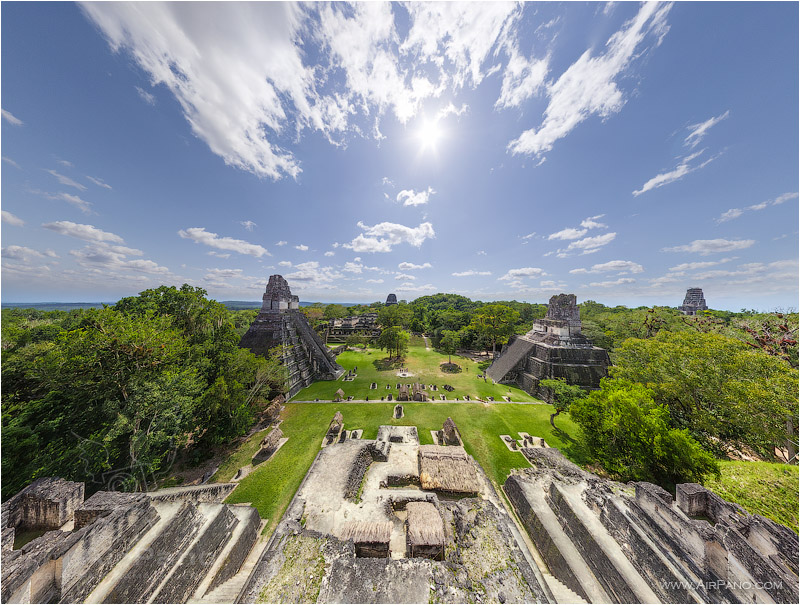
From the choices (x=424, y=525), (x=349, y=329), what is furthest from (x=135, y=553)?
(x=349, y=329)

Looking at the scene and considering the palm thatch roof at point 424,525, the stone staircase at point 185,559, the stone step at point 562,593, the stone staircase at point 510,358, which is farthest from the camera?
the stone staircase at point 510,358

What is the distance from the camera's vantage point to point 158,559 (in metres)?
6.62

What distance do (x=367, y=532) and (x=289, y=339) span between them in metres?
17.9

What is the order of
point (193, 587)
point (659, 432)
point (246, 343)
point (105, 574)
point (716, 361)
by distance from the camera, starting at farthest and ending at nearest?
point (246, 343) → point (716, 361) → point (659, 432) → point (193, 587) → point (105, 574)

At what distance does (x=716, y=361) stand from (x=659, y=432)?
7.26 m

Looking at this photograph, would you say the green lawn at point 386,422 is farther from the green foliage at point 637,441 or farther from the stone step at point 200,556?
the green foliage at point 637,441

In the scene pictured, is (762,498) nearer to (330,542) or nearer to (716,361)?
(716,361)

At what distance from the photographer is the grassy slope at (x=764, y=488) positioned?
818 centimetres

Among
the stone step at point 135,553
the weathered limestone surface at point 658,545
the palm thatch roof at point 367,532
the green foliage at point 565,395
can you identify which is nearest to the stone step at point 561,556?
the weathered limestone surface at point 658,545

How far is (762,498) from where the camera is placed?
8727mm

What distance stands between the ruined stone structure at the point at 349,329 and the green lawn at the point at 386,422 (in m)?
24.3

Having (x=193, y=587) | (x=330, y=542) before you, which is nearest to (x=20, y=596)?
(x=193, y=587)

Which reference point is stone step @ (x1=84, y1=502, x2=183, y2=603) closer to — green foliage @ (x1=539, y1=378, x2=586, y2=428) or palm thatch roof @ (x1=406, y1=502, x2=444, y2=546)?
palm thatch roof @ (x1=406, y1=502, x2=444, y2=546)

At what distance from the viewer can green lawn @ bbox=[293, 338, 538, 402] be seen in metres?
21.4
